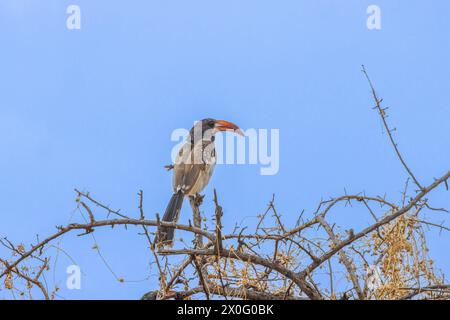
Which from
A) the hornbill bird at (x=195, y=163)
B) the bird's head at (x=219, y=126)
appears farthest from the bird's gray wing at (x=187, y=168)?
the bird's head at (x=219, y=126)

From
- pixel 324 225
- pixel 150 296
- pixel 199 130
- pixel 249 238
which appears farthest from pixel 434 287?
pixel 199 130

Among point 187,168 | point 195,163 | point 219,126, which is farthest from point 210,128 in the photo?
point 187,168

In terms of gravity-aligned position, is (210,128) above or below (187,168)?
above

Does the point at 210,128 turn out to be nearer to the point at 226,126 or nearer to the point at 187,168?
the point at 226,126

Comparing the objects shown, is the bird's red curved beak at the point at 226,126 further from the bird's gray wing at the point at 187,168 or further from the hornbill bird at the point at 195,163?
the bird's gray wing at the point at 187,168

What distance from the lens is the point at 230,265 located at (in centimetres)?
438

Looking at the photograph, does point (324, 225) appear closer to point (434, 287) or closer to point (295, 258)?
point (295, 258)

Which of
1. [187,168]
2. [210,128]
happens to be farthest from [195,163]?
[210,128]

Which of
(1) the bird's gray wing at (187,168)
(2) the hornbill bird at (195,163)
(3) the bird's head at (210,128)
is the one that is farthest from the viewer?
(3) the bird's head at (210,128)

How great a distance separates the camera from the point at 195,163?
21.7ft

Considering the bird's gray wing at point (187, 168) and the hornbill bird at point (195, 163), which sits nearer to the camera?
→ the hornbill bird at point (195, 163)

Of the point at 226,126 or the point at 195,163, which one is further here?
the point at 226,126

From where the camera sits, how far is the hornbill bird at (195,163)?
242 inches

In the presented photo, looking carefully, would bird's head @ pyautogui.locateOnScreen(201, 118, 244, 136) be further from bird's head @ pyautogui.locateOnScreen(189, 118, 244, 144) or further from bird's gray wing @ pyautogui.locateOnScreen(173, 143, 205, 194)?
bird's gray wing @ pyautogui.locateOnScreen(173, 143, 205, 194)
